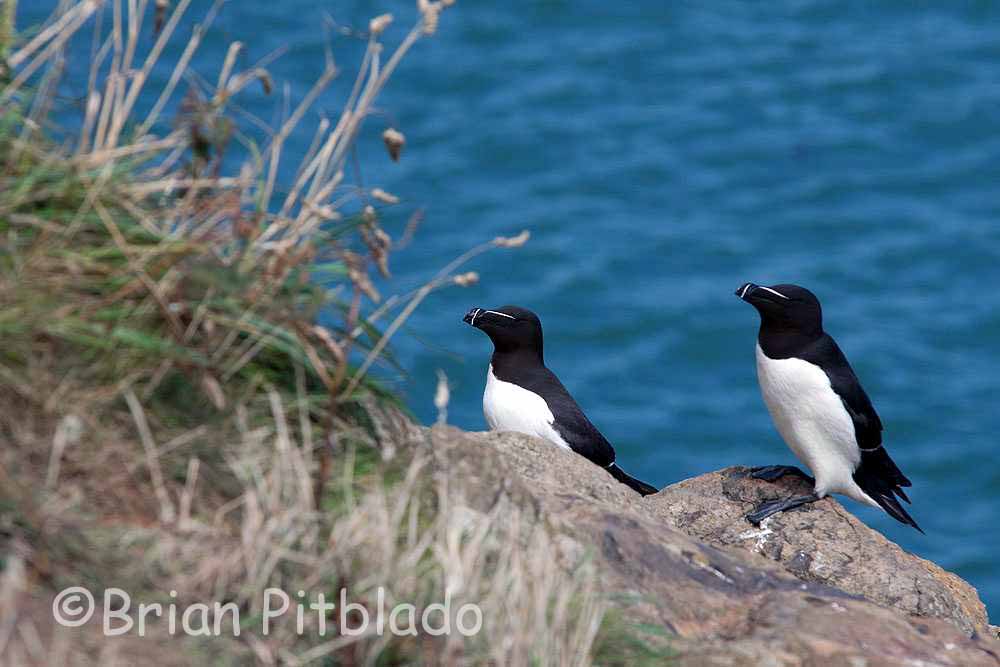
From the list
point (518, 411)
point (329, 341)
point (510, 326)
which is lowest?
point (329, 341)

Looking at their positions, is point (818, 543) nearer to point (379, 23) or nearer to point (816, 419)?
point (816, 419)

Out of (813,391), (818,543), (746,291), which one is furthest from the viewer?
(813,391)

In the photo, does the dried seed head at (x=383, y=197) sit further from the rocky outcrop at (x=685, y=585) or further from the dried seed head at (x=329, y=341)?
the rocky outcrop at (x=685, y=585)

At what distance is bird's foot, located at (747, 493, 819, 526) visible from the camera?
6315 millimetres

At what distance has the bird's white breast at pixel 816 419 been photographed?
6816 millimetres

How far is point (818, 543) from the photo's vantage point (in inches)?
239

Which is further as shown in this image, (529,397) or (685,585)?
(529,397)

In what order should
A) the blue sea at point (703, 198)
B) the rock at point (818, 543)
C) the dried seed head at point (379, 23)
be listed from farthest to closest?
the blue sea at point (703, 198) < the rock at point (818, 543) < the dried seed head at point (379, 23)

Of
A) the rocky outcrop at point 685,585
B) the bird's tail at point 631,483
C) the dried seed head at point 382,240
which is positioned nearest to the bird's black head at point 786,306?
the bird's tail at point 631,483

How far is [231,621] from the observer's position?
334 cm

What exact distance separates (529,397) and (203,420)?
3671mm

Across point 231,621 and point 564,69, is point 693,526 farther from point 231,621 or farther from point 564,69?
point 564,69

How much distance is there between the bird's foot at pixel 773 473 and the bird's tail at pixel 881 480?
0.82ft

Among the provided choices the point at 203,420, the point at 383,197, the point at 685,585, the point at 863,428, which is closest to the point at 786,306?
the point at 863,428
